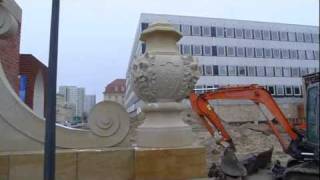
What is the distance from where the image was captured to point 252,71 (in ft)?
198

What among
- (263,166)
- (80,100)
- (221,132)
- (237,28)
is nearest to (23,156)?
(263,166)

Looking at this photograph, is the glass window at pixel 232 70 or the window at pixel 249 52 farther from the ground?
the window at pixel 249 52

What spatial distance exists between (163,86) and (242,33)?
56.8 metres

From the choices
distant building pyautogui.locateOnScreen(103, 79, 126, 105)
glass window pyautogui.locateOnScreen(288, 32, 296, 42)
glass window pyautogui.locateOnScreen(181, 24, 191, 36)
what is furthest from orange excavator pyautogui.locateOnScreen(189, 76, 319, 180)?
distant building pyautogui.locateOnScreen(103, 79, 126, 105)

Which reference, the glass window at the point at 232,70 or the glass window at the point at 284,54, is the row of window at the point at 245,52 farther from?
the glass window at the point at 232,70

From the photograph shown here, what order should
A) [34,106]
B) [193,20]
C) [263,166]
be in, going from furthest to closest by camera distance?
[193,20] → [34,106] → [263,166]

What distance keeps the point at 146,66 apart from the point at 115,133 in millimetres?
1174

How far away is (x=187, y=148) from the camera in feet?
19.8

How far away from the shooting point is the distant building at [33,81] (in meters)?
15.4

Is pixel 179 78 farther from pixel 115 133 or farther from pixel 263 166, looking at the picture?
pixel 263 166

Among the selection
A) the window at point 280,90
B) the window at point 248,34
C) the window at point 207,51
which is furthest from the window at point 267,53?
the window at point 207,51

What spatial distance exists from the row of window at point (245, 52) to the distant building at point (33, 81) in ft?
125

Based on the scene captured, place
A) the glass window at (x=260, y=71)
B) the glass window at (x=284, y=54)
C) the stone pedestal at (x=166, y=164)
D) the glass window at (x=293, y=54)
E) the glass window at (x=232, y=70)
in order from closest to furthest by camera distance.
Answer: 1. the stone pedestal at (x=166, y=164)
2. the glass window at (x=232, y=70)
3. the glass window at (x=260, y=71)
4. the glass window at (x=284, y=54)
5. the glass window at (x=293, y=54)

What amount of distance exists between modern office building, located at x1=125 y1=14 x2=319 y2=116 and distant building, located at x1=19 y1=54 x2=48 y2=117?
37.1 meters
